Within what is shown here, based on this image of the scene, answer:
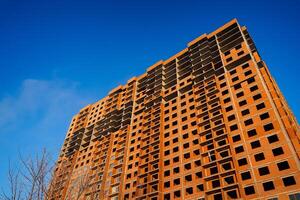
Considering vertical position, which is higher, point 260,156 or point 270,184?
point 260,156

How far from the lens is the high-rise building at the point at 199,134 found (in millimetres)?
29859

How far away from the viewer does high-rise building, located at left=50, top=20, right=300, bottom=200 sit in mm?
29859

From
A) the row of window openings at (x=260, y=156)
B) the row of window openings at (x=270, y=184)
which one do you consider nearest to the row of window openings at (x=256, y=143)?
the row of window openings at (x=260, y=156)

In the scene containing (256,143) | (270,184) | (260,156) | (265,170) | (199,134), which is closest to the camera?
(270,184)

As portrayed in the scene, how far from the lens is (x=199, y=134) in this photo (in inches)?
1544

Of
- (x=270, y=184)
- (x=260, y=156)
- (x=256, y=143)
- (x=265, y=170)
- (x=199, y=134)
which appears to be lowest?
(x=270, y=184)

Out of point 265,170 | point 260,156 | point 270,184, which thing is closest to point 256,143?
point 260,156

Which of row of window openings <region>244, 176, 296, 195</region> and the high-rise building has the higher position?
the high-rise building

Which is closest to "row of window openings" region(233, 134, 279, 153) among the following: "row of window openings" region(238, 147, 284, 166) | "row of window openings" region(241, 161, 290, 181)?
"row of window openings" region(238, 147, 284, 166)

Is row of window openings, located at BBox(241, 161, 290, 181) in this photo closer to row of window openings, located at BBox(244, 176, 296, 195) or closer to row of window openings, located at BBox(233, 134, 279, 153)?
row of window openings, located at BBox(244, 176, 296, 195)

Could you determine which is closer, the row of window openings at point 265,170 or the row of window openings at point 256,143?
the row of window openings at point 265,170

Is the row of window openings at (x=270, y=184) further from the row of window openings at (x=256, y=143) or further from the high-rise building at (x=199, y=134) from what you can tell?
the row of window openings at (x=256, y=143)

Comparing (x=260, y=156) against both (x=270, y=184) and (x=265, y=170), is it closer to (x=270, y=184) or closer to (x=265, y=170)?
(x=265, y=170)

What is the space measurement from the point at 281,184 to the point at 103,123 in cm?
4646
